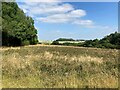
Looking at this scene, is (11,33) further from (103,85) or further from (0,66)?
(103,85)

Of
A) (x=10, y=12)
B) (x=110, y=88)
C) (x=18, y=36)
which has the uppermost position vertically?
(x=10, y=12)

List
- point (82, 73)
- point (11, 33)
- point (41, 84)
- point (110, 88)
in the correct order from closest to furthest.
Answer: point (110, 88) → point (41, 84) → point (82, 73) → point (11, 33)

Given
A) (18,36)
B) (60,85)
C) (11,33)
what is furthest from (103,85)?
(18,36)

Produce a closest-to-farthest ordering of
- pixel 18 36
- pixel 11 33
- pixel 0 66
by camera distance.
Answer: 1. pixel 0 66
2. pixel 11 33
3. pixel 18 36

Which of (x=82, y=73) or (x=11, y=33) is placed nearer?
(x=82, y=73)

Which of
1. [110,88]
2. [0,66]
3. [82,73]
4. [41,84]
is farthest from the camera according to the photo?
[0,66]

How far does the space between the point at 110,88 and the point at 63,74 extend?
2.41m

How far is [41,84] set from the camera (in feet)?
27.8

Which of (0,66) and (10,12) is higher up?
(10,12)

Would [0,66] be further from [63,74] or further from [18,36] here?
[18,36]

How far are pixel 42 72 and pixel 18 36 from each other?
42.9 m

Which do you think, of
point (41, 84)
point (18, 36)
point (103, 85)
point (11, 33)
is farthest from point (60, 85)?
point (18, 36)

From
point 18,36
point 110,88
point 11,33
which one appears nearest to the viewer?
point 110,88

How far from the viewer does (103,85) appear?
7988 millimetres
